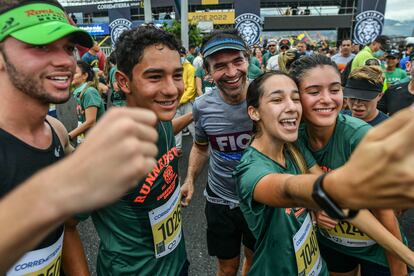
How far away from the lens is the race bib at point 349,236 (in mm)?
1652

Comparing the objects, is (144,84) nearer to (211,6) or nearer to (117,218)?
(117,218)

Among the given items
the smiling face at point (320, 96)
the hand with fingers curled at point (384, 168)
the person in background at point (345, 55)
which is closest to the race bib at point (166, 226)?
the smiling face at point (320, 96)

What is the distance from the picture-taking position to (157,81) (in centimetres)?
144

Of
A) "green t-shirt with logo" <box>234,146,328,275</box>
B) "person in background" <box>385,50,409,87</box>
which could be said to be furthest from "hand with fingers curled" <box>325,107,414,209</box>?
"person in background" <box>385,50,409,87</box>

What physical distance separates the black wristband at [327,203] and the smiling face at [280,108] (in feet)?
2.47

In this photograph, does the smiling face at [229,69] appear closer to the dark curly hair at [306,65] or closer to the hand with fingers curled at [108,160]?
the dark curly hair at [306,65]

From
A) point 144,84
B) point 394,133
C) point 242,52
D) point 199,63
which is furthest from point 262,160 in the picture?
point 199,63

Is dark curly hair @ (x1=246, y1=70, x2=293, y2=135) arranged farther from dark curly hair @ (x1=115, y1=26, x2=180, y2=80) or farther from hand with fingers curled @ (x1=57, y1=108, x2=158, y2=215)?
hand with fingers curled @ (x1=57, y1=108, x2=158, y2=215)

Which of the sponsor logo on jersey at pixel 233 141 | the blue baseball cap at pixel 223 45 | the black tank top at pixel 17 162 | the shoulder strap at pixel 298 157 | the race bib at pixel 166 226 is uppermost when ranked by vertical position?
the blue baseball cap at pixel 223 45

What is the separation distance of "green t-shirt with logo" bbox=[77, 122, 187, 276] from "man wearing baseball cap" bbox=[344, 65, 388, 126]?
154 centimetres

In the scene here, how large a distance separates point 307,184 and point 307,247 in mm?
810

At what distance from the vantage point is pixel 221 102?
2.23m

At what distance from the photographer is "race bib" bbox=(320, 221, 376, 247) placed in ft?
5.42

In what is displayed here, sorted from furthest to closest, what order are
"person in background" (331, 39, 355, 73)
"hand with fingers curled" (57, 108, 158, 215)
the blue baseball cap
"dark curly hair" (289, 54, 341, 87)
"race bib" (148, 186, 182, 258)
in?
"person in background" (331, 39, 355, 73)
the blue baseball cap
"dark curly hair" (289, 54, 341, 87)
"race bib" (148, 186, 182, 258)
"hand with fingers curled" (57, 108, 158, 215)
